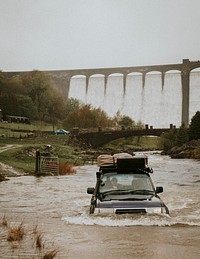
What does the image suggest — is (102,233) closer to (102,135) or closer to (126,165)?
(126,165)

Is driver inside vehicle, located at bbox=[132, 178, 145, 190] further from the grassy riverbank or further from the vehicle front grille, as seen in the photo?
the grassy riverbank

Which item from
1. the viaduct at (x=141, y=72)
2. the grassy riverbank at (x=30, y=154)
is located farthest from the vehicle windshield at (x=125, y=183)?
the viaduct at (x=141, y=72)

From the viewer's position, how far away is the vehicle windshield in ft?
37.7

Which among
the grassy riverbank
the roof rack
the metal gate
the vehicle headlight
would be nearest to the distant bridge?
the grassy riverbank

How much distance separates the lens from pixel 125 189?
11500mm

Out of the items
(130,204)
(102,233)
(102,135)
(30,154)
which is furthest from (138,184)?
(102,135)

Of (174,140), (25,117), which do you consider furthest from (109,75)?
(174,140)

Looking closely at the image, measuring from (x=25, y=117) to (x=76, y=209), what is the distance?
84.9 m

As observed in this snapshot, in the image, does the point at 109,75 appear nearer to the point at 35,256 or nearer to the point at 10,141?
the point at 10,141

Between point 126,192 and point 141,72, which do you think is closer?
point 126,192

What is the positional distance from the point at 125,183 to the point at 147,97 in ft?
367

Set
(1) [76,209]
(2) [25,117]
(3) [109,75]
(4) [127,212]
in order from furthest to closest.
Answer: (3) [109,75], (2) [25,117], (1) [76,209], (4) [127,212]

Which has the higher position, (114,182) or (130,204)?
(114,182)

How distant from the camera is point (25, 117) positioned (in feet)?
325
